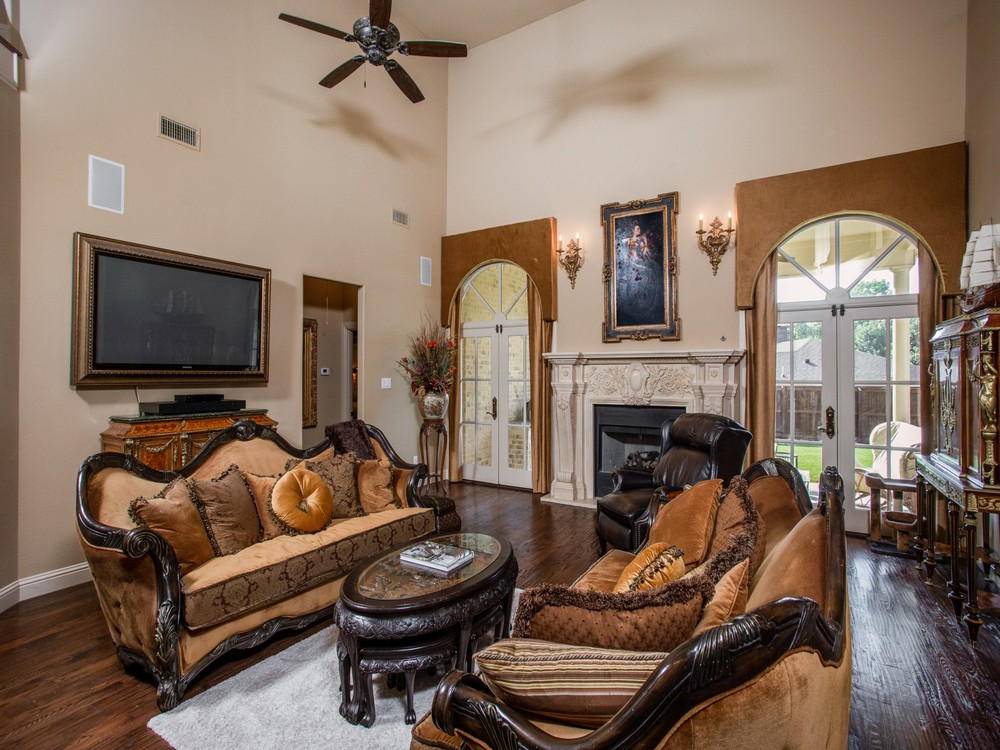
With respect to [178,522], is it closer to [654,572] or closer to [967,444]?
[654,572]

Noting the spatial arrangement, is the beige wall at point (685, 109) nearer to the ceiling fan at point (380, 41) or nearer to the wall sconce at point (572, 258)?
the wall sconce at point (572, 258)

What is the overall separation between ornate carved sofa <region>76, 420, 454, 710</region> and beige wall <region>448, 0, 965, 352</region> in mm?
3465

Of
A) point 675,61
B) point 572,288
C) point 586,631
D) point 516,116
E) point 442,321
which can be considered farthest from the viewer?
point 442,321

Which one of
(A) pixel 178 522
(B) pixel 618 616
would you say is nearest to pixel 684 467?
(B) pixel 618 616

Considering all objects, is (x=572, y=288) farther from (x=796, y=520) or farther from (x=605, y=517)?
(x=796, y=520)

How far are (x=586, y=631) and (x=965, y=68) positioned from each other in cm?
537

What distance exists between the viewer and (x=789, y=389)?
15.0 feet

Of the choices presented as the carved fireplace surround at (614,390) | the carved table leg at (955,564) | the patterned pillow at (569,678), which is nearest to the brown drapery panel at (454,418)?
the carved fireplace surround at (614,390)

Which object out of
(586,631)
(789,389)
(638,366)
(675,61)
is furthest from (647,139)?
(586,631)

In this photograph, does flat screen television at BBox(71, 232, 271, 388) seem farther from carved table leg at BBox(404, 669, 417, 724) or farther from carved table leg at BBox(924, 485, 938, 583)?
carved table leg at BBox(924, 485, 938, 583)

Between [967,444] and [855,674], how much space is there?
1.42 meters

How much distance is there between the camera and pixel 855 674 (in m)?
2.26

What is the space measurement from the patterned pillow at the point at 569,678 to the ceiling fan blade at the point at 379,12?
3.99 m

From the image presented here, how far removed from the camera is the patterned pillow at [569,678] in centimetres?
95
